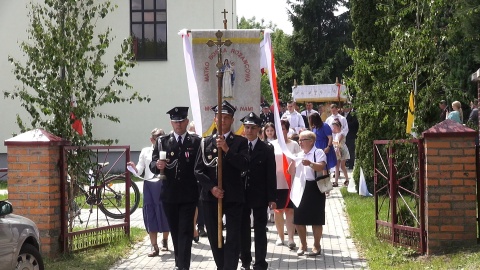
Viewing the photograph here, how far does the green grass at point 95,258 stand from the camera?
11.7 meters

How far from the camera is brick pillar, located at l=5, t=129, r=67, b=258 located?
472 inches

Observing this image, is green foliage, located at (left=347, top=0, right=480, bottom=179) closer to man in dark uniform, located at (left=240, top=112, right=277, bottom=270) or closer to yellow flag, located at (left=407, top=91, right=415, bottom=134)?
yellow flag, located at (left=407, top=91, right=415, bottom=134)

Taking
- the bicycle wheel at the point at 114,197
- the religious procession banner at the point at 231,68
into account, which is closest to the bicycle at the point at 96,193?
the bicycle wheel at the point at 114,197

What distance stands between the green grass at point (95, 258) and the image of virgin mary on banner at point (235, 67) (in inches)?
81.6

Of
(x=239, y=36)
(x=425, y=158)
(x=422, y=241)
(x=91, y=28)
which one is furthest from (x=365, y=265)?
(x=91, y=28)

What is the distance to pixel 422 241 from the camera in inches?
452

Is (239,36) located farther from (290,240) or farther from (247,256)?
(247,256)

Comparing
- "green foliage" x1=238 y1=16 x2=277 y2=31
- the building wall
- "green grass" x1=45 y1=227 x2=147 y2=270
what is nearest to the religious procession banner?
"green grass" x1=45 y1=227 x2=147 y2=270

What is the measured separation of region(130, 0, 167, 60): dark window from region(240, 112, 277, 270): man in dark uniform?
63.8 ft

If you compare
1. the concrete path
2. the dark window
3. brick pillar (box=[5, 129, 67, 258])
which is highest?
the dark window

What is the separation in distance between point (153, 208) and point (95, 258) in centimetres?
118

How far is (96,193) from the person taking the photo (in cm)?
1435

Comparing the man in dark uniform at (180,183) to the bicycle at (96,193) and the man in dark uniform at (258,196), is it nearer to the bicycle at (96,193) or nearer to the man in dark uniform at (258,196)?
the man in dark uniform at (258,196)

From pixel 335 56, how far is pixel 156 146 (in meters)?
41.7
